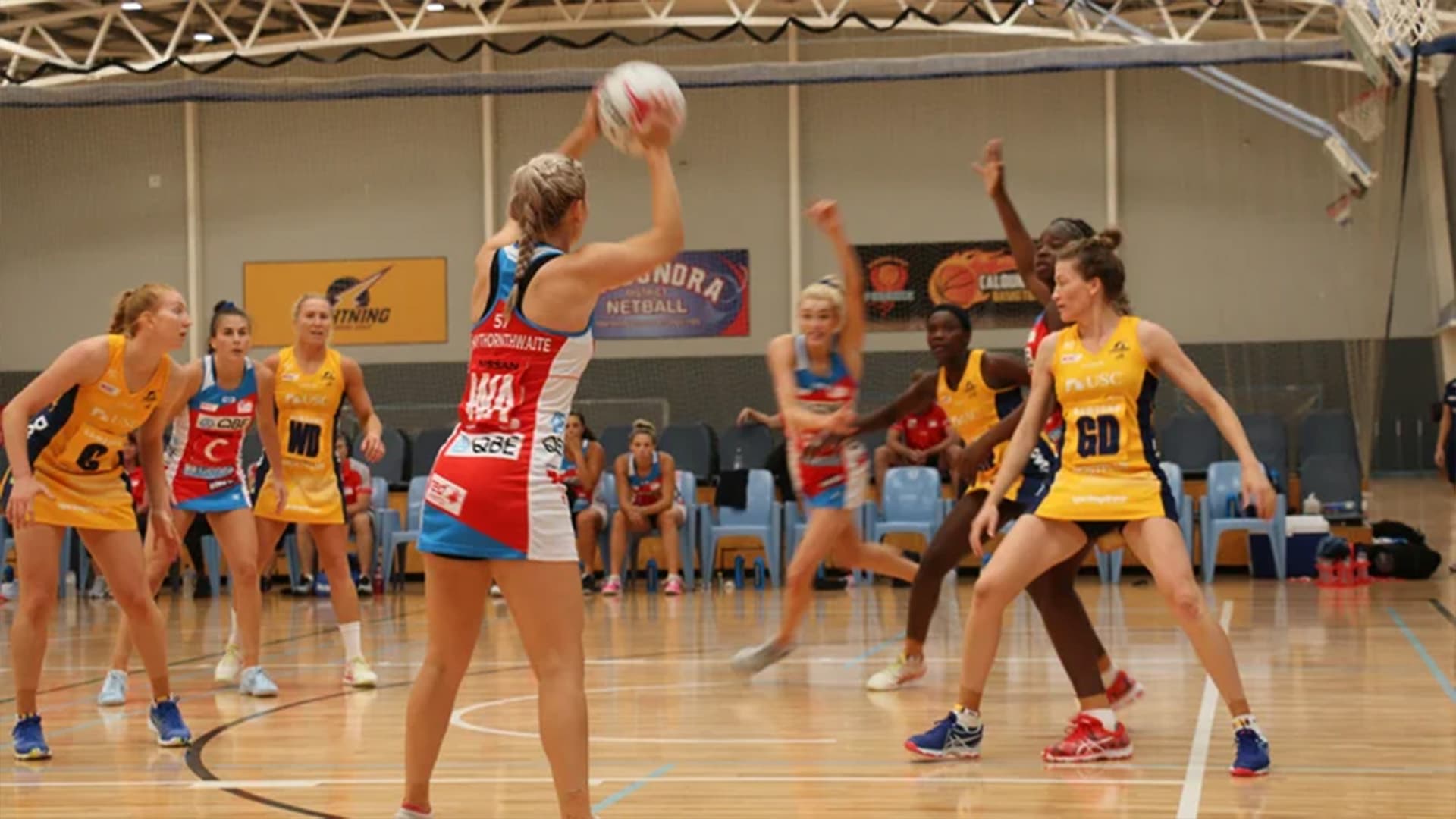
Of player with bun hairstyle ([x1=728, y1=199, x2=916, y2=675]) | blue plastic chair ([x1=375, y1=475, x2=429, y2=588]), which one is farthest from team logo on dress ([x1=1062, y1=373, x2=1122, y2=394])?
blue plastic chair ([x1=375, y1=475, x2=429, y2=588])

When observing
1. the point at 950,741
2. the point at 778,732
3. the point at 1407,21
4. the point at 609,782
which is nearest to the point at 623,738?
the point at 778,732

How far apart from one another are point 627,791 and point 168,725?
6.47 ft

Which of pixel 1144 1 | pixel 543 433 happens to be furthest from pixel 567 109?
pixel 543 433

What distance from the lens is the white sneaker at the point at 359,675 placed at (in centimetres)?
818

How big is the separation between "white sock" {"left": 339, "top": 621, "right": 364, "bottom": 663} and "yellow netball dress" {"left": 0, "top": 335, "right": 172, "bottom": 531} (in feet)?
7.49

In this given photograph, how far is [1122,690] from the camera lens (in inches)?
267

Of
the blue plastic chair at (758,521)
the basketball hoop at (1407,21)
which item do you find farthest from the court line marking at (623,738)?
the blue plastic chair at (758,521)

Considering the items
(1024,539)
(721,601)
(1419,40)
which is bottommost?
(721,601)

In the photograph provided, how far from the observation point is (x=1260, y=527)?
14.8 meters

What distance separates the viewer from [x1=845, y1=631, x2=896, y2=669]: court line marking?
357 inches

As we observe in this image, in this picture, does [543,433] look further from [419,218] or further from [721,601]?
[419,218]

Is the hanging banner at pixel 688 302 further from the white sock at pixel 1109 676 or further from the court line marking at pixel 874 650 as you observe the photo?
the white sock at pixel 1109 676

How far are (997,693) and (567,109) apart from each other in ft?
48.4

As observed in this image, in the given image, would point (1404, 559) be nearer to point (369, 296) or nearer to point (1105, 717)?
point (1105, 717)
